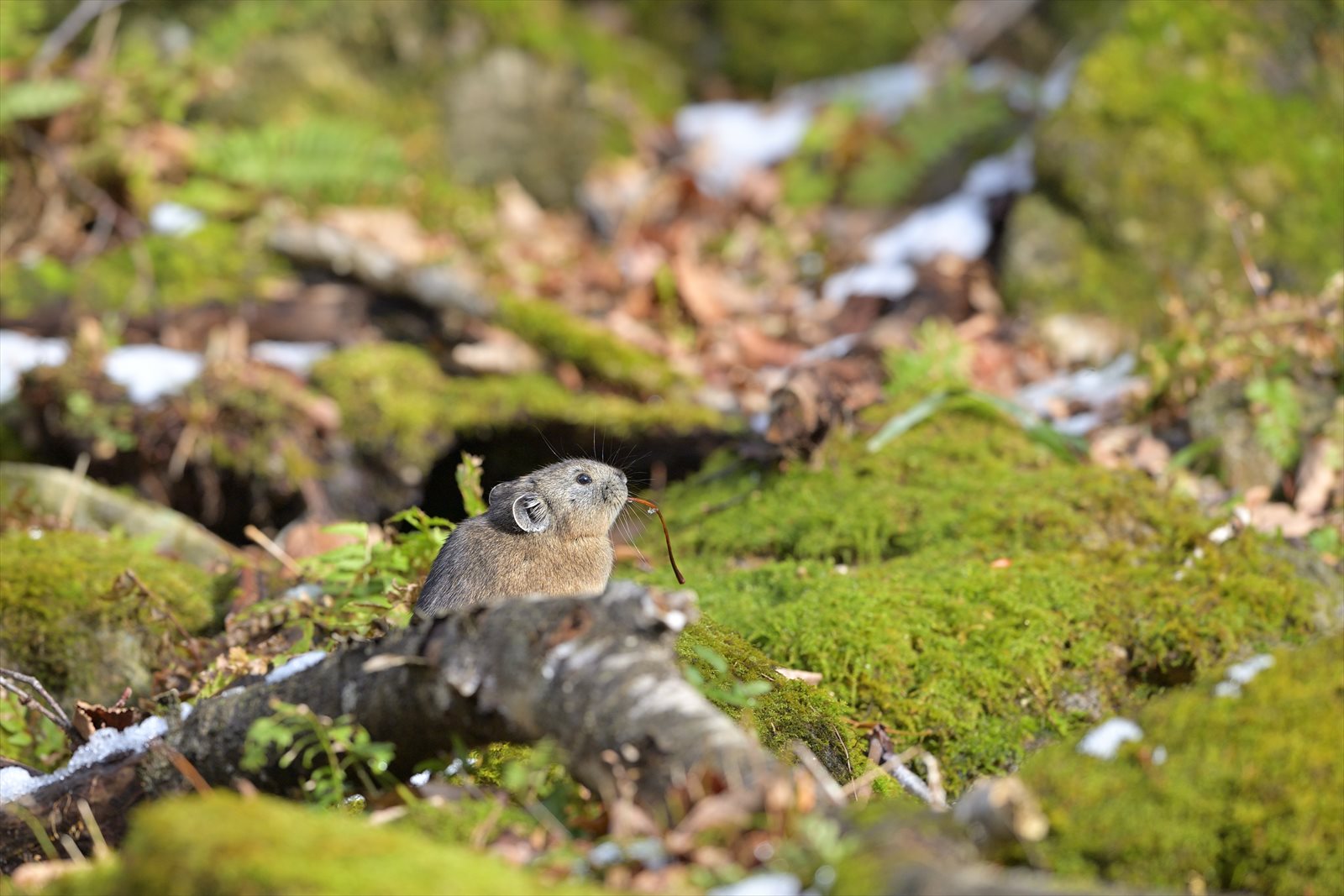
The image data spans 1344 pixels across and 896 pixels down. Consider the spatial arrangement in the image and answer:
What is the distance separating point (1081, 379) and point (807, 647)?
167 inches

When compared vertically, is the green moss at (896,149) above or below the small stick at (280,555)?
above

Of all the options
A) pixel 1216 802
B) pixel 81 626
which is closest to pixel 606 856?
pixel 1216 802

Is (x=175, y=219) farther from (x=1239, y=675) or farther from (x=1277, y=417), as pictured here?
(x=1239, y=675)

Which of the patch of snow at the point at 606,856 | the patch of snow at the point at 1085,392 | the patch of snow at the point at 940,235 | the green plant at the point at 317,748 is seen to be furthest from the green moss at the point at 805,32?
the patch of snow at the point at 606,856

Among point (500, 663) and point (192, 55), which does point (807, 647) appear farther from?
point (192, 55)

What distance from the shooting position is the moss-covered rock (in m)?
9.51

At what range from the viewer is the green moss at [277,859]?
8.61ft

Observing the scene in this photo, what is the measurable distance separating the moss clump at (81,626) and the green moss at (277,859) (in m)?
3.22

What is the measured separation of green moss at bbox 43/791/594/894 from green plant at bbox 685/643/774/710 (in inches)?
36.1

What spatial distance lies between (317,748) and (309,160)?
334 inches

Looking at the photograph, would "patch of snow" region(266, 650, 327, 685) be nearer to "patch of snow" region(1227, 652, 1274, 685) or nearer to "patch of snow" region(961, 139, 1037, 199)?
"patch of snow" region(1227, 652, 1274, 685)

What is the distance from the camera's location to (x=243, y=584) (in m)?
6.32

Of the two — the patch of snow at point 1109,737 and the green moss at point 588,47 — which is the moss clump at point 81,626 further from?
the green moss at point 588,47

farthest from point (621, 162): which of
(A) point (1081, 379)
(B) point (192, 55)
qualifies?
(A) point (1081, 379)
